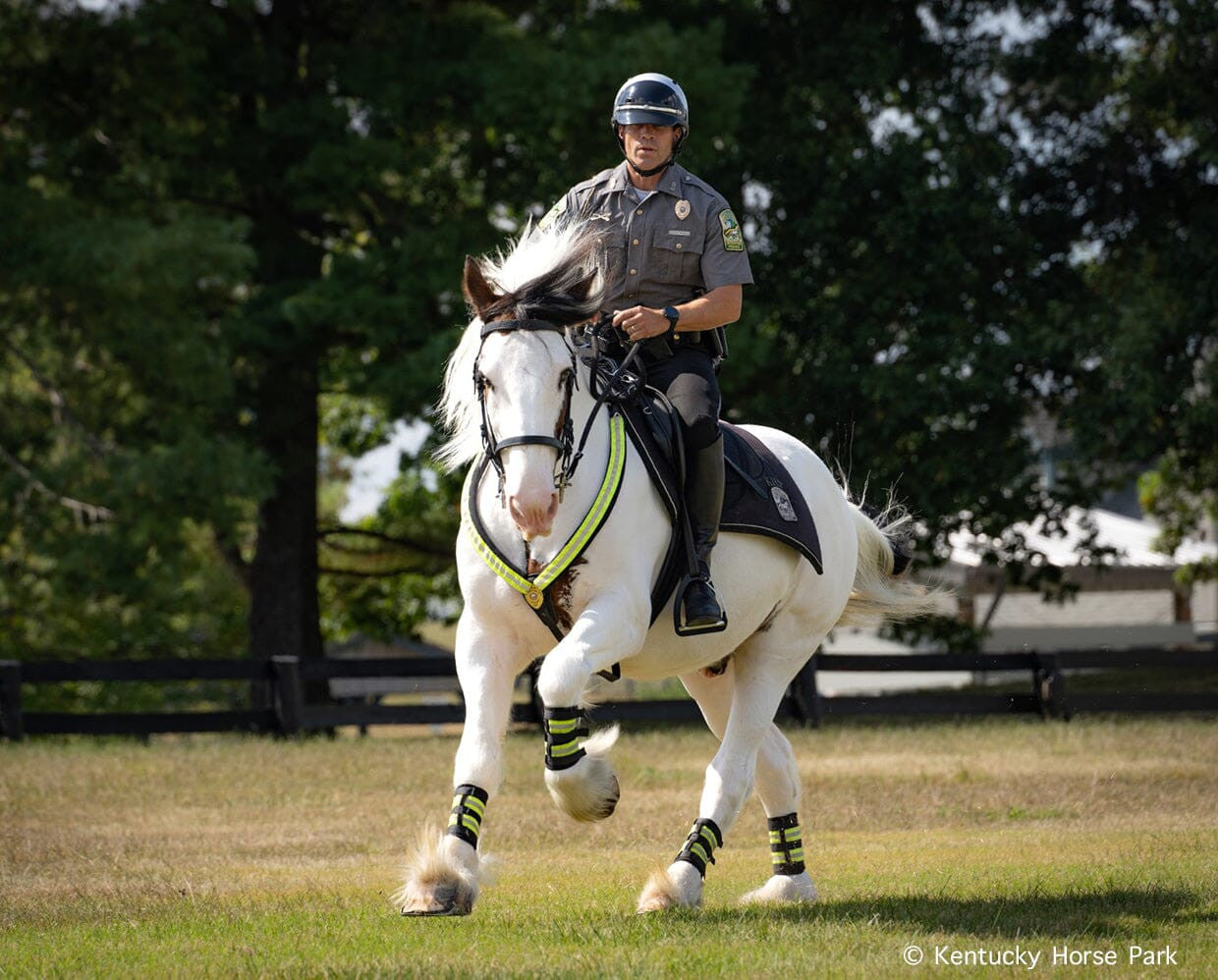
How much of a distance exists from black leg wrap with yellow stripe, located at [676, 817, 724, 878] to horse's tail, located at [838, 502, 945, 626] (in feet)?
7.31

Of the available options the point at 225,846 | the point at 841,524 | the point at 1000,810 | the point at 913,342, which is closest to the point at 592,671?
the point at 841,524

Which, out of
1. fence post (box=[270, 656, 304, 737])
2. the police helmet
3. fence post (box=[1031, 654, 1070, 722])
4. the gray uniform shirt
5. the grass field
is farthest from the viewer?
fence post (box=[1031, 654, 1070, 722])

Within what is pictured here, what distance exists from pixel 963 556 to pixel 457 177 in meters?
19.4

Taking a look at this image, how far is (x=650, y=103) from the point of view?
7.02 m

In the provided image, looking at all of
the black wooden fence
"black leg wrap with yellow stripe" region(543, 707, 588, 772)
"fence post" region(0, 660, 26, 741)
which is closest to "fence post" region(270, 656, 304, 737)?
the black wooden fence

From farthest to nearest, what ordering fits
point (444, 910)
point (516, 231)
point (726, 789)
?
point (516, 231) → point (726, 789) → point (444, 910)

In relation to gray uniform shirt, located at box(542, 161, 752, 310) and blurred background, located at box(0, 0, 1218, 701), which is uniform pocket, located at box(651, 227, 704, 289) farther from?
blurred background, located at box(0, 0, 1218, 701)

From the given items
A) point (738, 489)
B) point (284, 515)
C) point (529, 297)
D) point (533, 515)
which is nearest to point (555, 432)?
point (533, 515)

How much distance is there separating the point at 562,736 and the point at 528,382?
4.32ft

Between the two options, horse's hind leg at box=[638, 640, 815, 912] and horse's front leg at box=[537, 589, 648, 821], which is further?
horse's hind leg at box=[638, 640, 815, 912]

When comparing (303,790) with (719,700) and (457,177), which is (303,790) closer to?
(719,700)

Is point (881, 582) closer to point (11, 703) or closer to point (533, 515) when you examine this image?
point (533, 515)

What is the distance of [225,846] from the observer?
10055mm

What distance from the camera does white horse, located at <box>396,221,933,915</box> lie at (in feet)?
19.7
